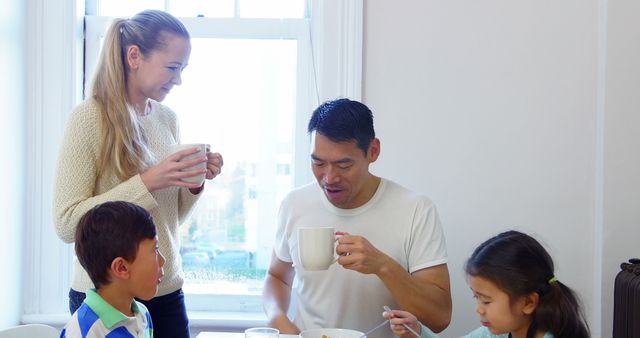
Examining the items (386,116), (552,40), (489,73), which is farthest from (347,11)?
(552,40)

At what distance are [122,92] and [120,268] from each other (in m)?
0.50

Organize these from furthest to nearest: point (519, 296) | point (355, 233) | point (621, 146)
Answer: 1. point (621, 146)
2. point (355, 233)
3. point (519, 296)

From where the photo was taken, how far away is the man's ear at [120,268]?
4.58ft

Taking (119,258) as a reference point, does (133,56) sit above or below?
above

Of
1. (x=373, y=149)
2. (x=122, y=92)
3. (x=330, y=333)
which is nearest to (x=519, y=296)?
(x=330, y=333)

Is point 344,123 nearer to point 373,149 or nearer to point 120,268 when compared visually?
point 373,149

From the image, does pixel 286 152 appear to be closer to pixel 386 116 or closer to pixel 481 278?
pixel 386 116

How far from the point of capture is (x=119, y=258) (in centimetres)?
140

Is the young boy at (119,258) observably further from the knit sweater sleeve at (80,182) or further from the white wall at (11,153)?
the white wall at (11,153)

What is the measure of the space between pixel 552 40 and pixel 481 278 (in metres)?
1.11

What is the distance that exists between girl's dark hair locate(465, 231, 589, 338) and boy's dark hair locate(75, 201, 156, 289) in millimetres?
756

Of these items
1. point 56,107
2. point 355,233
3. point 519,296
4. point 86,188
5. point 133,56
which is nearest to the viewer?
point 519,296

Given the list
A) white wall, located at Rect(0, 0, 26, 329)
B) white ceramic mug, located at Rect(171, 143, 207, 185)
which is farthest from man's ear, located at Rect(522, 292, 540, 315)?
white wall, located at Rect(0, 0, 26, 329)

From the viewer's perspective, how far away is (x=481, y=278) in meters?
1.56
